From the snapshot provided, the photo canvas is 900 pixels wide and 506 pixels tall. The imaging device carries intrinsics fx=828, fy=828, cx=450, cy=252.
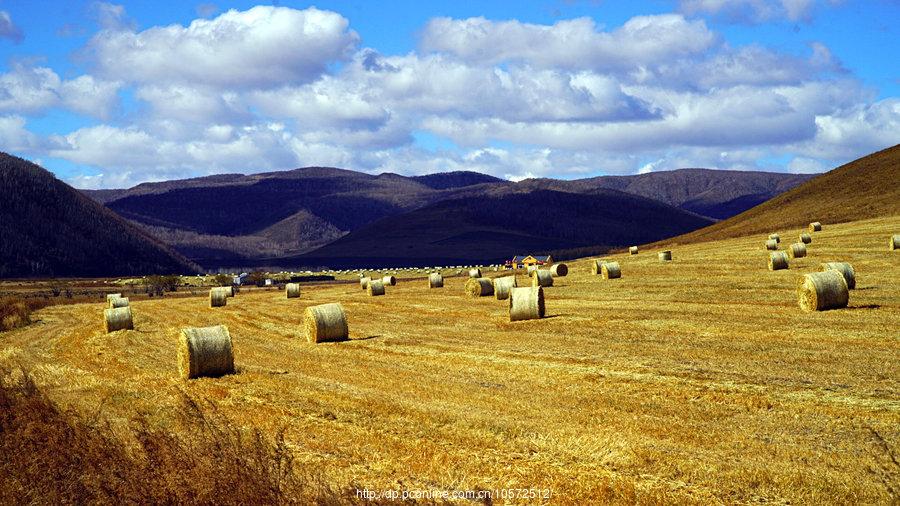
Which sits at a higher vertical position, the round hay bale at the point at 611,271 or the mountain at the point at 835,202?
the mountain at the point at 835,202

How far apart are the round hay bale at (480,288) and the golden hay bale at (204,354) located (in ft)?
79.5

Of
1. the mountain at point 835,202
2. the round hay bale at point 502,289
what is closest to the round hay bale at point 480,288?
the round hay bale at point 502,289

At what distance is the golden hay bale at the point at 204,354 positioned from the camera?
21.7 meters

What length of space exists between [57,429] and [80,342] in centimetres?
2173

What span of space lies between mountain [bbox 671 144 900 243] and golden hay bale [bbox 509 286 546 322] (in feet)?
161

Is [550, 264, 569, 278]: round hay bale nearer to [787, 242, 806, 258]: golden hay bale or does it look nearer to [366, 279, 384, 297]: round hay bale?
[366, 279, 384, 297]: round hay bale

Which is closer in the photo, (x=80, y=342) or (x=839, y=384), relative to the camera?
(x=839, y=384)

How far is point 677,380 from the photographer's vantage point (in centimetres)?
1853

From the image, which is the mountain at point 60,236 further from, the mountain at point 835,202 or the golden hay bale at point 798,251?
the golden hay bale at point 798,251

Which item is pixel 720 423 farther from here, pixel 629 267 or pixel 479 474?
pixel 629 267

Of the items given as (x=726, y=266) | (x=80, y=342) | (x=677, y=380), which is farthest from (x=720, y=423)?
(x=726, y=266)

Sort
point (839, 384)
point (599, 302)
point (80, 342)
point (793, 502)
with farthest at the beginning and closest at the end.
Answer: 1. point (599, 302)
2. point (80, 342)
3. point (839, 384)
4. point (793, 502)

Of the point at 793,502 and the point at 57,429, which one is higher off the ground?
the point at 57,429

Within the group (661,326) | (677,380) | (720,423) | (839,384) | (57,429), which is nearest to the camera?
Result: (57,429)
